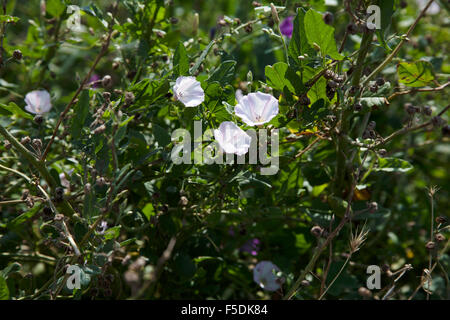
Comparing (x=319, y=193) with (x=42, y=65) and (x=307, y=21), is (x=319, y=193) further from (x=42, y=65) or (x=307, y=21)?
(x=42, y=65)

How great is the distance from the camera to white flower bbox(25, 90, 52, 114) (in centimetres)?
122

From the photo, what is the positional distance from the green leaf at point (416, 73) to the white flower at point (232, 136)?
363mm

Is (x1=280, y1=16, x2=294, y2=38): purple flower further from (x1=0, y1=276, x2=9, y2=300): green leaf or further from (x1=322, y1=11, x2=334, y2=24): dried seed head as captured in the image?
(x1=0, y1=276, x2=9, y2=300): green leaf

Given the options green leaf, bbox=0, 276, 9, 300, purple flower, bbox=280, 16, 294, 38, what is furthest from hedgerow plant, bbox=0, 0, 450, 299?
purple flower, bbox=280, 16, 294, 38

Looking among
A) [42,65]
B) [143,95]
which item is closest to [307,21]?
[143,95]

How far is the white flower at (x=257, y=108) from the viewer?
938mm

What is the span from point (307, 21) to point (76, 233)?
0.61m

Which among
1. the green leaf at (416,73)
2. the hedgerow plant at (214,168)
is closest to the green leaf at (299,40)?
the hedgerow plant at (214,168)

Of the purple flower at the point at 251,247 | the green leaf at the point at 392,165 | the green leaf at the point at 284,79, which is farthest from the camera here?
the purple flower at the point at 251,247

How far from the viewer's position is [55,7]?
1374 millimetres

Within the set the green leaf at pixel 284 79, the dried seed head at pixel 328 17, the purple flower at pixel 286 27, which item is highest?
the purple flower at pixel 286 27

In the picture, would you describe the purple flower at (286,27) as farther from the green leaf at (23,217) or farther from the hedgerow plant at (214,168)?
the green leaf at (23,217)

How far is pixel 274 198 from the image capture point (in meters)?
1.17

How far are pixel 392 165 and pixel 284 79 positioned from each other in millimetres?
340
